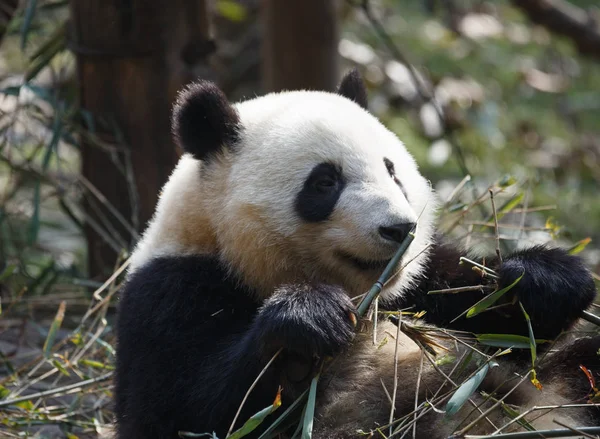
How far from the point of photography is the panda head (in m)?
3.57

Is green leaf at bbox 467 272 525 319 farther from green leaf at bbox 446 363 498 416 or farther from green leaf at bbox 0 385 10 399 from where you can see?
green leaf at bbox 0 385 10 399

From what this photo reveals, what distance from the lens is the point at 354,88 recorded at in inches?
173

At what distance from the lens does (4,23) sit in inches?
242

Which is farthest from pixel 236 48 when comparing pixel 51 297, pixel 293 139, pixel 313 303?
pixel 313 303

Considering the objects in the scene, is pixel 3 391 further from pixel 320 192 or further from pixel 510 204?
pixel 510 204

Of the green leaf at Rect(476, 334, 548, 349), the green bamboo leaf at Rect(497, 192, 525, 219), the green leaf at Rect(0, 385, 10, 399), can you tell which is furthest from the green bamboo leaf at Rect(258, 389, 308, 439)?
the green bamboo leaf at Rect(497, 192, 525, 219)

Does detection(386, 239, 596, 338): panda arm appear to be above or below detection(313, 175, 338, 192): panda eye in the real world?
below

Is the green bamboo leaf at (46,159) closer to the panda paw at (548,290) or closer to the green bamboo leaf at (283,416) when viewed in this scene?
the green bamboo leaf at (283,416)

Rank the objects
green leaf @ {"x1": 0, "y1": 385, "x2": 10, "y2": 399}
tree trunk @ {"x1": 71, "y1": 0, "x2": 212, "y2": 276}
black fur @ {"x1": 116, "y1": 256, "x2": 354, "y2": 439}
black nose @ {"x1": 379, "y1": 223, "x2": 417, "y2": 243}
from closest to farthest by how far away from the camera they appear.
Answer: black fur @ {"x1": 116, "y1": 256, "x2": 354, "y2": 439} → black nose @ {"x1": 379, "y1": 223, "x2": 417, "y2": 243} → green leaf @ {"x1": 0, "y1": 385, "x2": 10, "y2": 399} → tree trunk @ {"x1": 71, "y1": 0, "x2": 212, "y2": 276}

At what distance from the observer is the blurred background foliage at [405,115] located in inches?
225

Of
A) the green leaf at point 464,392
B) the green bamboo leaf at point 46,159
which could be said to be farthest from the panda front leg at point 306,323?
the green bamboo leaf at point 46,159

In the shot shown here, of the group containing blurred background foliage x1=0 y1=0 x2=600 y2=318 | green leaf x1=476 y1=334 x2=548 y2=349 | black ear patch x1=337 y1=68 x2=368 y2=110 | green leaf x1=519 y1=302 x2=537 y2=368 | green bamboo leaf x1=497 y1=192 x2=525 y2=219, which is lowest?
blurred background foliage x1=0 y1=0 x2=600 y2=318

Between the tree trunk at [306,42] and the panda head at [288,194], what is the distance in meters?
3.51

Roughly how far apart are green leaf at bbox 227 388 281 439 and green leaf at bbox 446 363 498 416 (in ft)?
1.95
